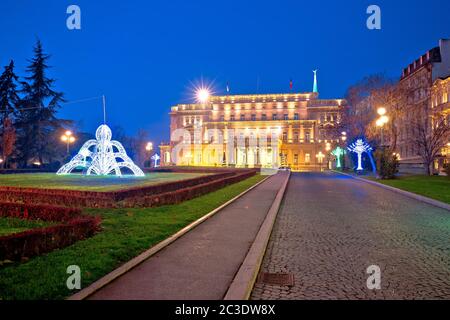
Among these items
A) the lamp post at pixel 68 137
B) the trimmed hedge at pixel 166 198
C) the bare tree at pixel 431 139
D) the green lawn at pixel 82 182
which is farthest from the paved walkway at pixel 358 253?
the lamp post at pixel 68 137

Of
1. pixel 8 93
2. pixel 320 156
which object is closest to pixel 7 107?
pixel 8 93

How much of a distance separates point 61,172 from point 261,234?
124ft

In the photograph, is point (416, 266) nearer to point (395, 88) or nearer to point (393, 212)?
point (393, 212)

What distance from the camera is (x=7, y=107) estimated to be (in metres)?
55.5

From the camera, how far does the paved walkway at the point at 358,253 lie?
227 inches

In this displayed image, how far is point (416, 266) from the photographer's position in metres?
7.12

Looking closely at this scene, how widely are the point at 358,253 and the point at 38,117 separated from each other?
59.0 meters

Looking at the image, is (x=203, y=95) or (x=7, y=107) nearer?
(x=7, y=107)

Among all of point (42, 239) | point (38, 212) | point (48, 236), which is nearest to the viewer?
point (42, 239)

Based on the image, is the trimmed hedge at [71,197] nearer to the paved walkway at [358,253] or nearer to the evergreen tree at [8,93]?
the paved walkway at [358,253]

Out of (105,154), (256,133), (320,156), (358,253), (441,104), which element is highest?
(256,133)

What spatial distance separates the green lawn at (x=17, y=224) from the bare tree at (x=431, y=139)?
39467mm

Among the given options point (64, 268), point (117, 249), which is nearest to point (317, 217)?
point (117, 249)

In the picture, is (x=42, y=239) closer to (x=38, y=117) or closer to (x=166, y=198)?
Answer: (x=166, y=198)
